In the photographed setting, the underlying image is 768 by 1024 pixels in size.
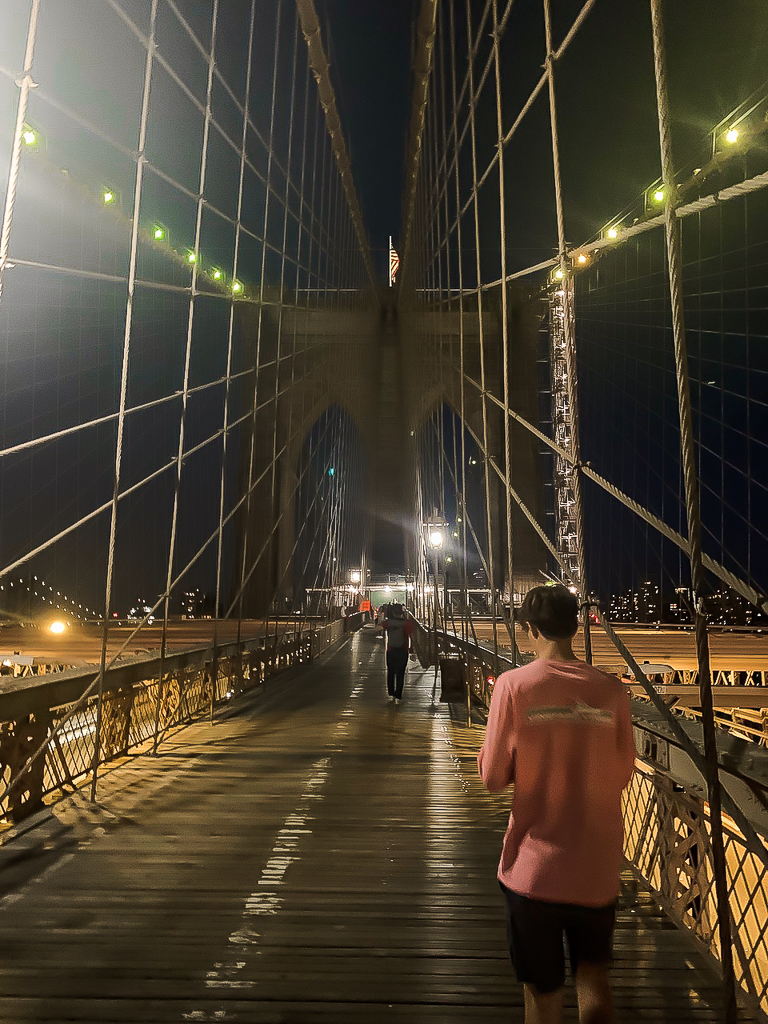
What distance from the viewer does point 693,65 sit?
934 centimetres

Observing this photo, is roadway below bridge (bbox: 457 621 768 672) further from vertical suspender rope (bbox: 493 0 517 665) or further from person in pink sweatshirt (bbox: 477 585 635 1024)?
person in pink sweatshirt (bbox: 477 585 635 1024)

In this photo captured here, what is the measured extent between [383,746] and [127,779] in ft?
6.27

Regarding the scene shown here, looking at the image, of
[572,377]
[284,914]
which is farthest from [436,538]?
[284,914]

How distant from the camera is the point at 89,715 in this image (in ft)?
17.7

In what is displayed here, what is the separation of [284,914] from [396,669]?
20.3 ft

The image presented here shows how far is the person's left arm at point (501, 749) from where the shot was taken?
151cm

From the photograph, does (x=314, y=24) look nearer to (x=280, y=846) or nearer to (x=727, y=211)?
(x=727, y=211)

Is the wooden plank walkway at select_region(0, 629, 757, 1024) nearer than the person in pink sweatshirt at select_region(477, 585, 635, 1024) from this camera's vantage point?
No

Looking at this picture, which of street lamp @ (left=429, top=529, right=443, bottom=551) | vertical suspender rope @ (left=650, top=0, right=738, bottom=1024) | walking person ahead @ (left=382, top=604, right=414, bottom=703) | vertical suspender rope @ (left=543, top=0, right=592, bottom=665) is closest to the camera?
vertical suspender rope @ (left=650, top=0, right=738, bottom=1024)

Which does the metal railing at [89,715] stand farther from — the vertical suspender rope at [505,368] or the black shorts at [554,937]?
the black shorts at [554,937]

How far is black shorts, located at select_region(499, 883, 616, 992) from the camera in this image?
1.45 meters

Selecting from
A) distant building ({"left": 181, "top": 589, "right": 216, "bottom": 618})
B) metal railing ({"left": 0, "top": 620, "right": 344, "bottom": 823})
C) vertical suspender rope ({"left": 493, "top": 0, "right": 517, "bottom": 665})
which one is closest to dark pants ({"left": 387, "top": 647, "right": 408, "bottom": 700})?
metal railing ({"left": 0, "top": 620, "right": 344, "bottom": 823})

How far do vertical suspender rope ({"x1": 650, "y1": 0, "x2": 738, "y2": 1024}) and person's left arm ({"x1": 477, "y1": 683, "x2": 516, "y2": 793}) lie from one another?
566 millimetres

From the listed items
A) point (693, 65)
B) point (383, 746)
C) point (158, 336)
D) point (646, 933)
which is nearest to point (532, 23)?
point (693, 65)
